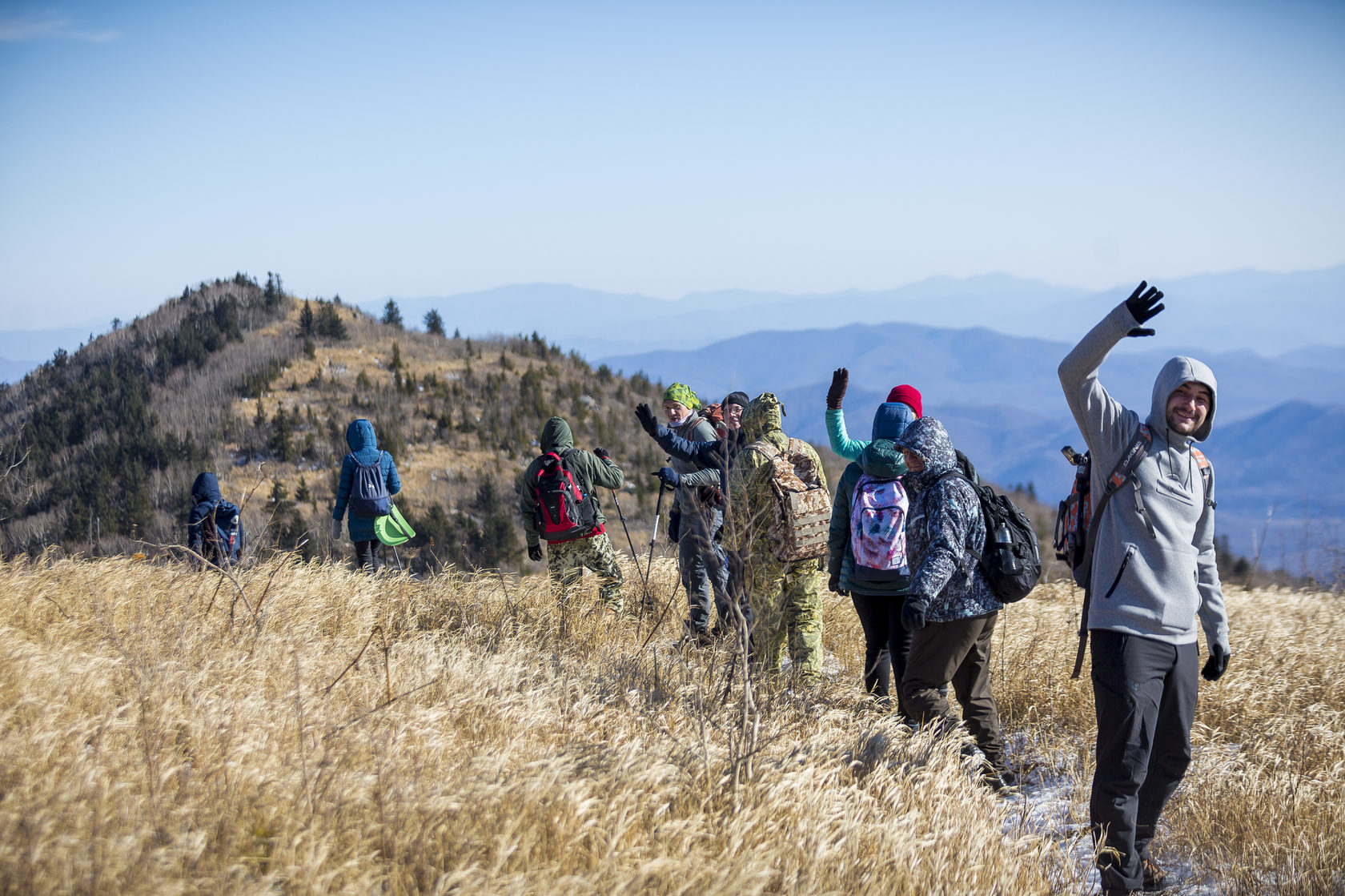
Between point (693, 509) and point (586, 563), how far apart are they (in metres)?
1.10

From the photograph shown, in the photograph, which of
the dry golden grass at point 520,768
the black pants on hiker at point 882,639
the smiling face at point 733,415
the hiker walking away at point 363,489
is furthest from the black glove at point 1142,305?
the hiker walking away at point 363,489

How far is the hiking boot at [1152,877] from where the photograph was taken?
131 inches

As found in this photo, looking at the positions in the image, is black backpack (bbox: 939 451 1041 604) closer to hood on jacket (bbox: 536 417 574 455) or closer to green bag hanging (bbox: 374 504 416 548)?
hood on jacket (bbox: 536 417 574 455)

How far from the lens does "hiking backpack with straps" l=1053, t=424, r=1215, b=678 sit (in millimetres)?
3133

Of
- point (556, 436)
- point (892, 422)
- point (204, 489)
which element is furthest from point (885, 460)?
point (204, 489)

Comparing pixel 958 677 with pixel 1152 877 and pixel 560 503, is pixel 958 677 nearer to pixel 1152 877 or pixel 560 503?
pixel 1152 877

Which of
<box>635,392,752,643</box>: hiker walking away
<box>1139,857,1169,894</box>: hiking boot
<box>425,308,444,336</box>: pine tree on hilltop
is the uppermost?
<box>425,308,444,336</box>: pine tree on hilltop

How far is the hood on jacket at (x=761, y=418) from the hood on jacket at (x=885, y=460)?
0.90m

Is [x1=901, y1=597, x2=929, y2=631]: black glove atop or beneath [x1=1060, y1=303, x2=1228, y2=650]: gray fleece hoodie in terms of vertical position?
beneath

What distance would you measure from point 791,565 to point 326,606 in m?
2.96

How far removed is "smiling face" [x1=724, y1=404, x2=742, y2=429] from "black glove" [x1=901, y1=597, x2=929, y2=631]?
8.58ft

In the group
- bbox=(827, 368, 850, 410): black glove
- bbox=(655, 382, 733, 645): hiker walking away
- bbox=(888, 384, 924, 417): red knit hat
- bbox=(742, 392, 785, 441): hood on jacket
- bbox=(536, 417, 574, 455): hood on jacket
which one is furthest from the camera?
bbox=(536, 417, 574, 455): hood on jacket

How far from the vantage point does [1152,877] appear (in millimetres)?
3336

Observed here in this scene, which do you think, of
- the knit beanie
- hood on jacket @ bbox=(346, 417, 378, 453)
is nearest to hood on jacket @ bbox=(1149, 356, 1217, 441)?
the knit beanie
